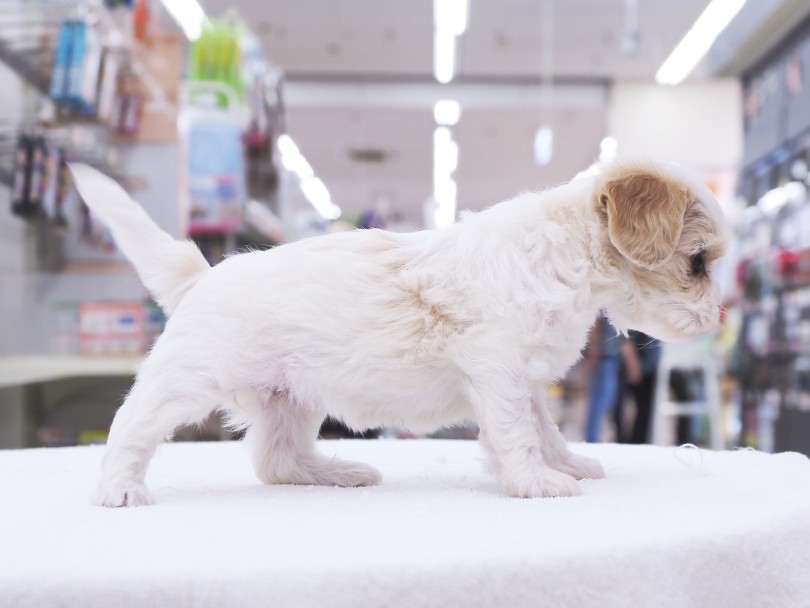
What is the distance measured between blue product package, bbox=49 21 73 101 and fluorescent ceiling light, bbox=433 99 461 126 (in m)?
8.08

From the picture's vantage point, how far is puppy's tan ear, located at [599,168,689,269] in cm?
105

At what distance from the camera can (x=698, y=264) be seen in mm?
1130

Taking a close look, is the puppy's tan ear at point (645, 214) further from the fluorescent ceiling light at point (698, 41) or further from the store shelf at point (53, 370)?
the fluorescent ceiling light at point (698, 41)

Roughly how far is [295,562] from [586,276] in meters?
0.59

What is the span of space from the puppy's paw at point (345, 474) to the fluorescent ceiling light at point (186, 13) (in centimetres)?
626

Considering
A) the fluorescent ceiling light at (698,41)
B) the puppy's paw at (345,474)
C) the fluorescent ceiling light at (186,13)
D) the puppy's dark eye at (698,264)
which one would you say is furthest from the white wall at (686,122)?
the puppy's paw at (345,474)

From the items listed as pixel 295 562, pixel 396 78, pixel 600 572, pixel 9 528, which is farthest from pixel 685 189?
pixel 396 78

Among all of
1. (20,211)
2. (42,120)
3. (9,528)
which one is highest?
(42,120)

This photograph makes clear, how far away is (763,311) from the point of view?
623 cm

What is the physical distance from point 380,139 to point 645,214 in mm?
11949

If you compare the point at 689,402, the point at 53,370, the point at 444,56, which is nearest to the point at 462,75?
the point at 444,56

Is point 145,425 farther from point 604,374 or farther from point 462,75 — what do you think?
point 462,75

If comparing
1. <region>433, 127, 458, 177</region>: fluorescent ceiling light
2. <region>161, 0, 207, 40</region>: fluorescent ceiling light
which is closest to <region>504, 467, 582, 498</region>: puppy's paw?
<region>161, 0, 207, 40</region>: fluorescent ceiling light

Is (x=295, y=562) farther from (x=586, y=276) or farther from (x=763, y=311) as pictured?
(x=763, y=311)
